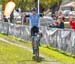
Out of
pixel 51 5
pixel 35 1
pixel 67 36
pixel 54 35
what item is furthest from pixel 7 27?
pixel 51 5

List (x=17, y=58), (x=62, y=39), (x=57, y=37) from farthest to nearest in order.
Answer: (x=57, y=37) < (x=62, y=39) < (x=17, y=58)

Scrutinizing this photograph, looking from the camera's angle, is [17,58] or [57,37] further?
[57,37]

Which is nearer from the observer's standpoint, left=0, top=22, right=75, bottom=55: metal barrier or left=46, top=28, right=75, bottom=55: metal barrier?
left=46, top=28, right=75, bottom=55: metal barrier

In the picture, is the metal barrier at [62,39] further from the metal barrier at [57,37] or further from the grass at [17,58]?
the grass at [17,58]

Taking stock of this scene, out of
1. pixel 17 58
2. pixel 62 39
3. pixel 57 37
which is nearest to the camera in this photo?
pixel 17 58

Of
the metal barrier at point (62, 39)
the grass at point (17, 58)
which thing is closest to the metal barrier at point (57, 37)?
the metal barrier at point (62, 39)

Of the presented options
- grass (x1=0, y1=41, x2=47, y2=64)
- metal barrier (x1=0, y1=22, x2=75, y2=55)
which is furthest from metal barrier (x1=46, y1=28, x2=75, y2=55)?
grass (x1=0, y1=41, x2=47, y2=64)

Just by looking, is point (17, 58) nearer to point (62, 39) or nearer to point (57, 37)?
point (62, 39)

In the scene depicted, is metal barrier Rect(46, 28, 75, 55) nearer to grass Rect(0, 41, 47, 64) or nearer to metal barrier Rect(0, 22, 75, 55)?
metal barrier Rect(0, 22, 75, 55)

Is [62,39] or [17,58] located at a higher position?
[62,39]

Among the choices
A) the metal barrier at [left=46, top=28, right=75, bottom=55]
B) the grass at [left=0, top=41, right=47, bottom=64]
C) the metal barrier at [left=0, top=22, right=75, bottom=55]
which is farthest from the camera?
the metal barrier at [left=0, top=22, right=75, bottom=55]

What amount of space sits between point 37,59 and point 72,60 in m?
1.41

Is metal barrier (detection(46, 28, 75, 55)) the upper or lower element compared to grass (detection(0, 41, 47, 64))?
upper

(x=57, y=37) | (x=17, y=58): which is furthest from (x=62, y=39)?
(x=17, y=58)
